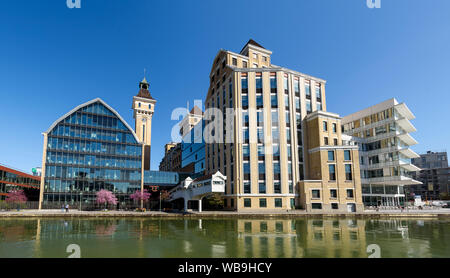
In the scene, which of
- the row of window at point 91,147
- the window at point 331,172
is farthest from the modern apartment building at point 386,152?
the row of window at point 91,147

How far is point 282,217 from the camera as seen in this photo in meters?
45.0

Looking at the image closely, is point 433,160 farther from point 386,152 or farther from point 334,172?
point 334,172

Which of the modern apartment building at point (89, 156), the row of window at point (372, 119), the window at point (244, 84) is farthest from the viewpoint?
the row of window at point (372, 119)

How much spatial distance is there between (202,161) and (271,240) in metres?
58.3

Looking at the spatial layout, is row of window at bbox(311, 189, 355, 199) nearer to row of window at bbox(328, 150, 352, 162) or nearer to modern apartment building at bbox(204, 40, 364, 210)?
modern apartment building at bbox(204, 40, 364, 210)

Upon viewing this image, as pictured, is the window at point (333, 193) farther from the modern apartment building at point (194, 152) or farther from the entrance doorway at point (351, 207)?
the modern apartment building at point (194, 152)

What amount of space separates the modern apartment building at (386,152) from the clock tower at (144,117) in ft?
230

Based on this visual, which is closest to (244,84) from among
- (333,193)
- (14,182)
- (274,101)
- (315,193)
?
(274,101)

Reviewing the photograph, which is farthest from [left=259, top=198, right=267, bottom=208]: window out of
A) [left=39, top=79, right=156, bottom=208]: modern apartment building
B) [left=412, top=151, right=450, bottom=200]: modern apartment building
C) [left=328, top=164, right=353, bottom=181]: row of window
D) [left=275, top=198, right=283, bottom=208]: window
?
[left=412, top=151, right=450, bottom=200]: modern apartment building

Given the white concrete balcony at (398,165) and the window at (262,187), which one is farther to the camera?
the white concrete balcony at (398,165)

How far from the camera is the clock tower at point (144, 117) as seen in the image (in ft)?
335

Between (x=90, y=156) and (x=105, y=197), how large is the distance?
12.2 metres

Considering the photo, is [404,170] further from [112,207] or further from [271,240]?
A: [112,207]
